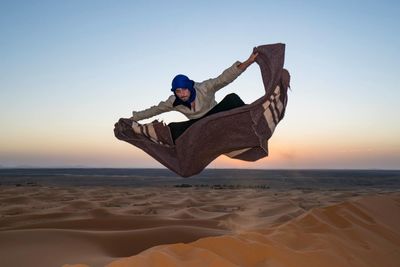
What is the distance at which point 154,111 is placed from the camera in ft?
14.7

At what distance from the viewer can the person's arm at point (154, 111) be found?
4.37 m

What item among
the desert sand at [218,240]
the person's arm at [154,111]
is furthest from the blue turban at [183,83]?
the desert sand at [218,240]

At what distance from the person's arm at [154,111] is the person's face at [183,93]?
21 cm

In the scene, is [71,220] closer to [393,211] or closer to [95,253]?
[95,253]

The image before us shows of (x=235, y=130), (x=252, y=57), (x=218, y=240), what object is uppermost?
(x=252, y=57)

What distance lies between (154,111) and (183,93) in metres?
0.55

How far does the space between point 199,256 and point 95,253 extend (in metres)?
1.18

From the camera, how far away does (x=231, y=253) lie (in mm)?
3543

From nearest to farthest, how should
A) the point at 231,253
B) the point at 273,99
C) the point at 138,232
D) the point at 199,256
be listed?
the point at 199,256 → the point at 231,253 → the point at 273,99 → the point at 138,232

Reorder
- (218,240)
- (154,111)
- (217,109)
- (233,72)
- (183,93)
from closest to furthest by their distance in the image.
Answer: (218,240) < (233,72) < (183,93) < (217,109) < (154,111)

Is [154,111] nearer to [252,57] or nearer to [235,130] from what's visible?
[235,130]

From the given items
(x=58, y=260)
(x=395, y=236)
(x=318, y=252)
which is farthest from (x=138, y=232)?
(x=395, y=236)

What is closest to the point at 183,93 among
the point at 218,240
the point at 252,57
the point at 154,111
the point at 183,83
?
the point at 183,83

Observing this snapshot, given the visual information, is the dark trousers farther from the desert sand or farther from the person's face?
the desert sand
